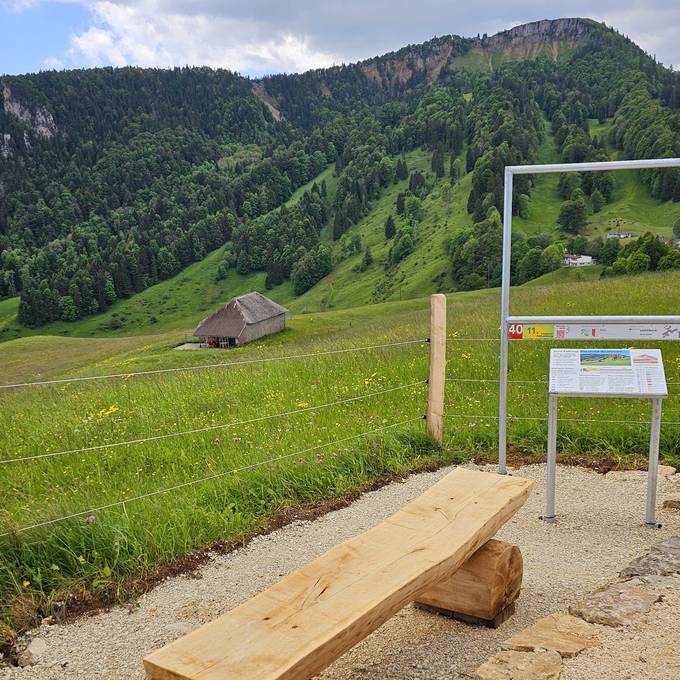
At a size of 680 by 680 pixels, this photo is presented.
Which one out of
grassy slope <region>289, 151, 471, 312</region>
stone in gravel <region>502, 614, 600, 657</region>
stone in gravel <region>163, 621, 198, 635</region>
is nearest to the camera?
stone in gravel <region>502, 614, 600, 657</region>

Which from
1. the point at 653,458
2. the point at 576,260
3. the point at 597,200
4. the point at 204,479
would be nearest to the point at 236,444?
the point at 204,479

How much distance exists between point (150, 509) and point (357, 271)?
12645cm

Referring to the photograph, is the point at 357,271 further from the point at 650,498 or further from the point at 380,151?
the point at 650,498

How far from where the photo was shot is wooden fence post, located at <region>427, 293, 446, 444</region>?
7.57 m

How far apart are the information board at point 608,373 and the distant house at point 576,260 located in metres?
2.81

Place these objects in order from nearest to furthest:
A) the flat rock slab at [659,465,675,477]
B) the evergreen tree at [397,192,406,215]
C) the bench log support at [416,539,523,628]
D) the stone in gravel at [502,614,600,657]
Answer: the stone in gravel at [502,614,600,657] → the bench log support at [416,539,523,628] → the flat rock slab at [659,465,675,477] → the evergreen tree at [397,192,406,215]

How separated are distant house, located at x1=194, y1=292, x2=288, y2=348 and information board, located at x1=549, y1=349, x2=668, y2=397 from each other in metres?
65.0

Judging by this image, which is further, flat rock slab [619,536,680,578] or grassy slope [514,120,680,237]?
grassy slope [514,120,680,237]

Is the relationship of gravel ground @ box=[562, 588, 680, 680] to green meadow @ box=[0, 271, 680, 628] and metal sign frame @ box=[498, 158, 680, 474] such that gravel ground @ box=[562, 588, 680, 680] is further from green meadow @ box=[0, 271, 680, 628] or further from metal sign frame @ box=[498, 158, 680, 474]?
green meadow @ box=[0, 271, 680, 628]

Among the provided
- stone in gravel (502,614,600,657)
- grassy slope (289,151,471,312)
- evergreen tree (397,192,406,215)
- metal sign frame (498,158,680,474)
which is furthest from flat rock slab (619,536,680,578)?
evergreen tree (397,192,406,215)

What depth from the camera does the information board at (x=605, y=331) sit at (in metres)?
5.79

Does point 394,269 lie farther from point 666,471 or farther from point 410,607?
point 410,607

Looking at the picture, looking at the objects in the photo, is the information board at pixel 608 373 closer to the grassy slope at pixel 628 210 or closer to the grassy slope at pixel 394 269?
the grassy slope at pixel 628 210

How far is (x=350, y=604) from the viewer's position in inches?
123
